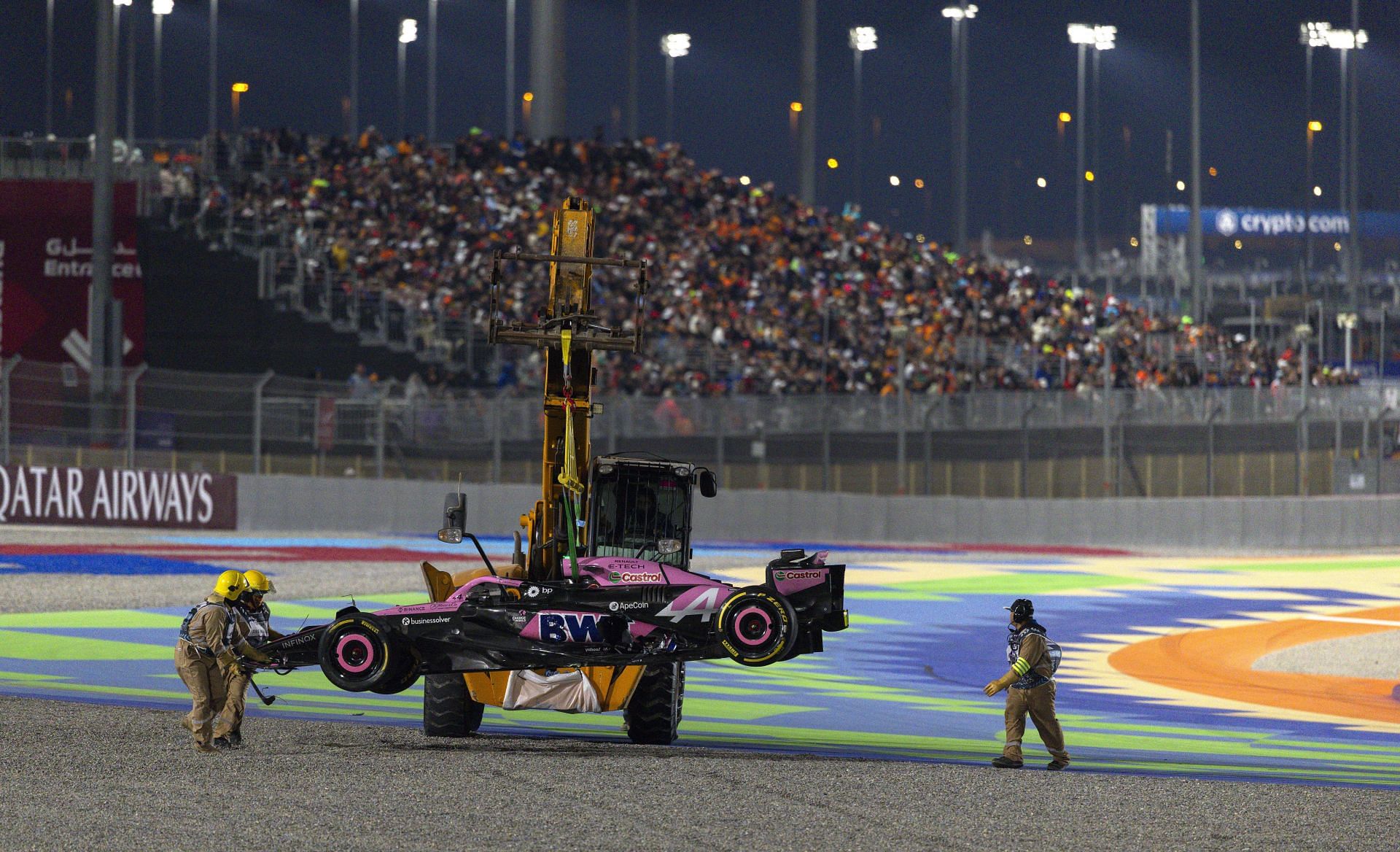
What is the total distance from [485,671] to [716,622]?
1.47m

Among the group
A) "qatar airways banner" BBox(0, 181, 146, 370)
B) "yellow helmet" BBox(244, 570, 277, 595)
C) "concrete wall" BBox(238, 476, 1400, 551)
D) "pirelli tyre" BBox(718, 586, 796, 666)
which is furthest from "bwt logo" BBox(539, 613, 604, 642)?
"qatar airways banner" BBox(0, 181, 146, 370)

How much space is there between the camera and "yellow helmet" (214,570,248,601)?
11.2m

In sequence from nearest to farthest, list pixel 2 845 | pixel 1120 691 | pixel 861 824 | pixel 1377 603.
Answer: pixel 2 845, pixel 861 824, pixel 1120 691, pixel 1377 603

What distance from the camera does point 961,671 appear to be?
709 inches

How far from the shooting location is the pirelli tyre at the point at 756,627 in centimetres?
1070

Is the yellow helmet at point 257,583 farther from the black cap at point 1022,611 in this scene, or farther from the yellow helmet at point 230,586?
the black cap at point 1022,611

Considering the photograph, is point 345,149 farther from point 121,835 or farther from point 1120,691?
point 121,835

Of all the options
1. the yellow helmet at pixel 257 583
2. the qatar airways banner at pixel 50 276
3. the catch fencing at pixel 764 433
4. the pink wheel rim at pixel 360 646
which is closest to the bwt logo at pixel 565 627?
the pink wheel rim at pixel 360 646

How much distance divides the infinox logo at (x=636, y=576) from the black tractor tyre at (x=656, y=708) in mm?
681

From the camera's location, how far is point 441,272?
39219 millimetres

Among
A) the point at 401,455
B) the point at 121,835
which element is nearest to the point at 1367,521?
the point at 401,455

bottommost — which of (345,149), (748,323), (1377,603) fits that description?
(1377,603)

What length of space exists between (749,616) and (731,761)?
1.28 metres

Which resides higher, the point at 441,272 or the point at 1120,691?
the point at 441,272
